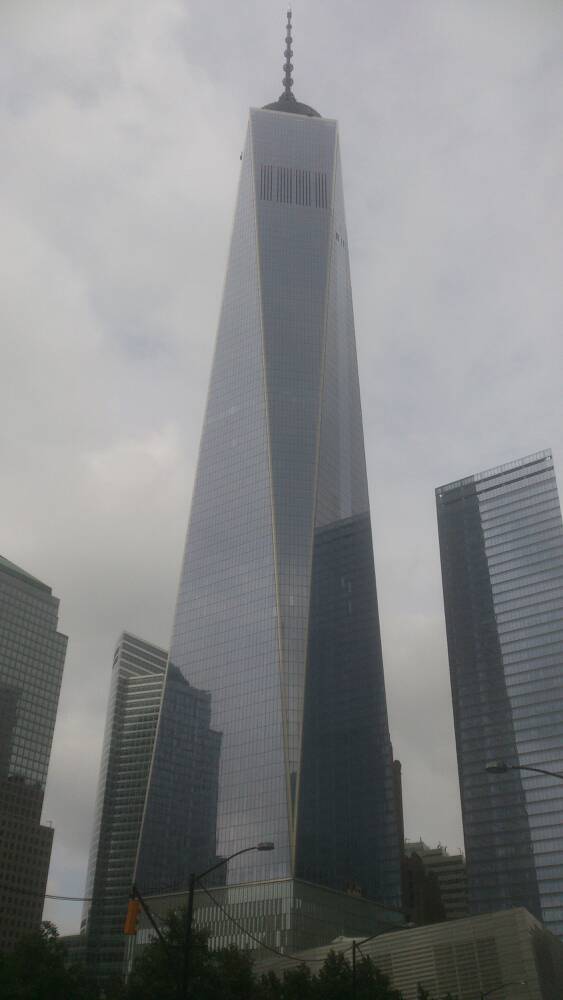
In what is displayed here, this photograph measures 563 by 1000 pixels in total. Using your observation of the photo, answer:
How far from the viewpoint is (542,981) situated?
3602 inches

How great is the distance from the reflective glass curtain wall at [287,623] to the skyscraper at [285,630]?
0.28 metres

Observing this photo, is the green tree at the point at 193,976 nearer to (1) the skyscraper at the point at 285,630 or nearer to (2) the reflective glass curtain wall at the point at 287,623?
(2) the reflective glass curtain wall at the point at 287,623

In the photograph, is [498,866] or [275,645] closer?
[275,645]

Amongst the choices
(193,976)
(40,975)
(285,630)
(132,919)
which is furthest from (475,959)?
(285,630)

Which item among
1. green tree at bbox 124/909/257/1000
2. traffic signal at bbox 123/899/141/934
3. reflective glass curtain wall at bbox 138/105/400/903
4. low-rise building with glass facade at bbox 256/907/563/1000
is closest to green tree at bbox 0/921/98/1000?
green tree at bbox 124/909/257/1000

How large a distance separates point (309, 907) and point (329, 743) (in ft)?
97.1

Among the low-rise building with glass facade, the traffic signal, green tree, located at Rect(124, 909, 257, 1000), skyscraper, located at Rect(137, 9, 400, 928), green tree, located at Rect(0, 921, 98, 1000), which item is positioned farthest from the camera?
skyscraper, located at Rect(137, 9, 400, 928)

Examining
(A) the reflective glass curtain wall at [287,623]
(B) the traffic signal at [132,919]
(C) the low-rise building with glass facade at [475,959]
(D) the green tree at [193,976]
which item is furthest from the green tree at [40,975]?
(A) the reflective glass curtain wall at [287,623]

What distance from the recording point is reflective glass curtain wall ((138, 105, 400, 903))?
15988 cm

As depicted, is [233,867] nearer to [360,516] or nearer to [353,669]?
[353,669]

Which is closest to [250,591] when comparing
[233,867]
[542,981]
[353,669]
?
[353,669]

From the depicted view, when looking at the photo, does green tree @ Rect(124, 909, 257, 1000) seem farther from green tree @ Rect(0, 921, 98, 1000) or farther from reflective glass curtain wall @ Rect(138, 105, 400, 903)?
reflective glass curtain wall @ Rect(138, 105, 400, 903)

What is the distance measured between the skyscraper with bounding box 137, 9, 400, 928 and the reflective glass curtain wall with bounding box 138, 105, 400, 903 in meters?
0.28

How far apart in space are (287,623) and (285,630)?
1.24m
